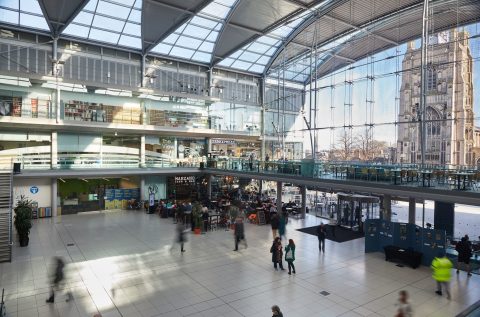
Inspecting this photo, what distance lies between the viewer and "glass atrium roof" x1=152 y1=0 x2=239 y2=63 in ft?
75.2

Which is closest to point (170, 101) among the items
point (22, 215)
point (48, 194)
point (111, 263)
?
point (48, 194)

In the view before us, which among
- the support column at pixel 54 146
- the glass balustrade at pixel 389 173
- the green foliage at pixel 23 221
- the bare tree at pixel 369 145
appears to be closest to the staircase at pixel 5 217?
the green foliage at pixel 23 221

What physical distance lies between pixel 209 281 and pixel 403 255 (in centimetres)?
771

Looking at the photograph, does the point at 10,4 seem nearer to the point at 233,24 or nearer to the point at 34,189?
the point at 34,189

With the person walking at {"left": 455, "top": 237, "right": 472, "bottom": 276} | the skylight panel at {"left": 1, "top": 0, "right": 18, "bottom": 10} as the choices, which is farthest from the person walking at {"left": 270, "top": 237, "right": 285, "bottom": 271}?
the skylight panel at {"left": 1, "top": 0, "right": 18, "bottom": 10}

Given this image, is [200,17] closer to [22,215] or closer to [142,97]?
[142,97]

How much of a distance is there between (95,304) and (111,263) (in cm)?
349


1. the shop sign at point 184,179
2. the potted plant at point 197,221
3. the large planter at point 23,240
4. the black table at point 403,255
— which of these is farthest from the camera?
the shop sign at point 184,179

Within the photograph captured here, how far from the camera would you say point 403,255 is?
1237cm

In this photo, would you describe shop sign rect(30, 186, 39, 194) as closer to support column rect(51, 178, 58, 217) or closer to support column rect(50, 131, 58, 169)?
support column rect(51, 178, 58, 217)

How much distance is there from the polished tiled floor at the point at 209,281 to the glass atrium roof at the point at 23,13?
15028mm

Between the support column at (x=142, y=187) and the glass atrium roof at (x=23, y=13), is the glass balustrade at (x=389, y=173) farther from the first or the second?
the glass atrium roof at (x=23, y=13)

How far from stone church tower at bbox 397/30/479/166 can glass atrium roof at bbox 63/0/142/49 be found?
62.6 ft

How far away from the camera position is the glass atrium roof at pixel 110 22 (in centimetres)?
2123
